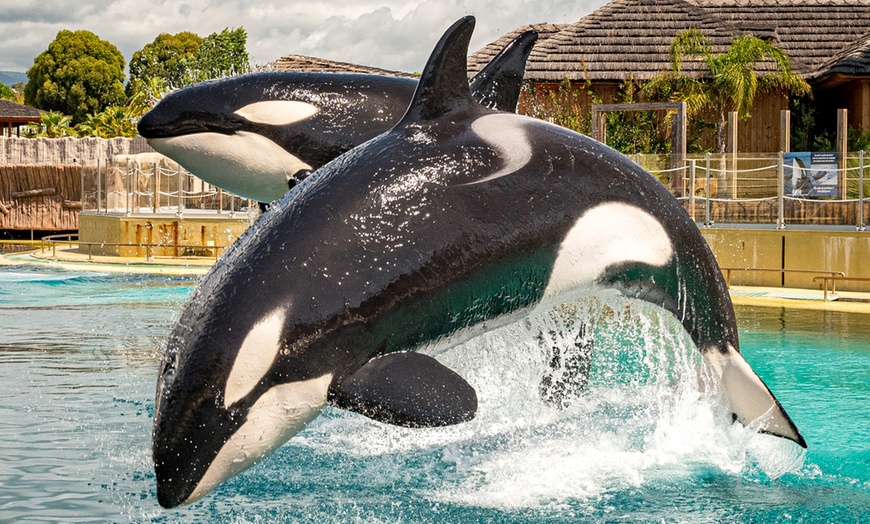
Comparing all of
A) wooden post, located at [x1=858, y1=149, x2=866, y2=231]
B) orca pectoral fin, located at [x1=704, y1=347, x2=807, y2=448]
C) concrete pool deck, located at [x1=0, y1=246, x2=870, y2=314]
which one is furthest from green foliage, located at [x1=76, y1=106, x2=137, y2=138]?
orca pectoral fin, located at [x1=704, y1=347, x2=807, y2=448]

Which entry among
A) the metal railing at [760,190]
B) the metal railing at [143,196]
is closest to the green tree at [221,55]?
the metal railing at [143,196]

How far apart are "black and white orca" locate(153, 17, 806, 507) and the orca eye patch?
1.64 m

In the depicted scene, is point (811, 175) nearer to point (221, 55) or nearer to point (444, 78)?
point (444, 78)

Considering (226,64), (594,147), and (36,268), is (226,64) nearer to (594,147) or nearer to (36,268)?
(36,268)

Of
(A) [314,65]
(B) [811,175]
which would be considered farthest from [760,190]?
(A) [314,65]

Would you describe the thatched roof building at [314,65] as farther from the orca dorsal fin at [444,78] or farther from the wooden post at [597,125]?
the orca dorsal fin at [444,78]

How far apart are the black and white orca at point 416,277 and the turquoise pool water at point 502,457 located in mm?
489

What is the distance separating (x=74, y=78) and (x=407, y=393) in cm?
7020

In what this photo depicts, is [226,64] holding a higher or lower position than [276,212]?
higher

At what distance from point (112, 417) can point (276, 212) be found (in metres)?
3.98

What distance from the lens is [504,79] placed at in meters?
5.35

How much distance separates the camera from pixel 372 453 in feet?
21.1

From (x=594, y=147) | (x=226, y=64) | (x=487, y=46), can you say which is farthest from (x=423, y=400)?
(x=226, y=64)

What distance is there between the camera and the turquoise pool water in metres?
5.36
